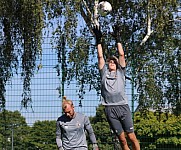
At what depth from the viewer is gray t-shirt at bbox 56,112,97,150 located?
308 inches

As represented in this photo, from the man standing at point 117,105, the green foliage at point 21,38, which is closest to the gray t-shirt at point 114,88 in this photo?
the man standing at point 117,105

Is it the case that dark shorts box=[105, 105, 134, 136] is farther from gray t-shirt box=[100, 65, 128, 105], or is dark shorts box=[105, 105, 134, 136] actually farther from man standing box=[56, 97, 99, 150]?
man standing box=[56, 97, 99, 150]

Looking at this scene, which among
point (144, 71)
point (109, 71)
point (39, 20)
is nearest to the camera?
point (109, 71)

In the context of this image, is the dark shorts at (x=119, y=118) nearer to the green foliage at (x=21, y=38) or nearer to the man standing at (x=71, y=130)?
the man standing at (x=71, y=130)

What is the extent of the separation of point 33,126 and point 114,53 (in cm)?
288

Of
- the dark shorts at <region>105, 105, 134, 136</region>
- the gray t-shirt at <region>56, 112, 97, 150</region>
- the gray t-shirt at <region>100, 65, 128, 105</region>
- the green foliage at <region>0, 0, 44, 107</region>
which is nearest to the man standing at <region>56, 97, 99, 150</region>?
the gray t-shirt at <region>56, 112, 97, 150</region>

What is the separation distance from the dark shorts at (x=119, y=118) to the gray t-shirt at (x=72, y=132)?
1.34 feet

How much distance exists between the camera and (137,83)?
13.1 m

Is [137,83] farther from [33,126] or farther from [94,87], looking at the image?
[33,126]

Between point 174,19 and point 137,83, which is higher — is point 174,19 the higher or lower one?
the higher one

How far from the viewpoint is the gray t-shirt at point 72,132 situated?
7.82m

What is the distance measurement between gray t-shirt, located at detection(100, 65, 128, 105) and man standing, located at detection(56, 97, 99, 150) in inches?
21.0

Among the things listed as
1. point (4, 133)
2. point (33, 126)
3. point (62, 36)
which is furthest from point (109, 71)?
point (4, 133)

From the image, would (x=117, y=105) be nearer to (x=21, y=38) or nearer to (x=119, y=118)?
(x=119, y=118)
